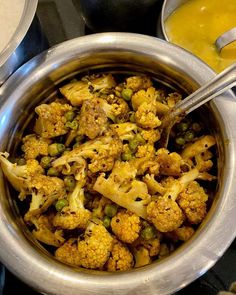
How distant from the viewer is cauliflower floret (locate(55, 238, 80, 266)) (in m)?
1.07

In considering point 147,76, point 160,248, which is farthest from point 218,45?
point 160,248

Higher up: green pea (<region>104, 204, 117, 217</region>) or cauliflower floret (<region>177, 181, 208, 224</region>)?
cauliflower floret (<region>177, 181, 208, 224</region>)

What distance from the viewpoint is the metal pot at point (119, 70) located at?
0.98m

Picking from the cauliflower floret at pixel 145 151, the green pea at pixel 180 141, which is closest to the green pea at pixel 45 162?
the cauliflower floret at pixel 145 151

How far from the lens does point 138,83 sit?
120 centimetres

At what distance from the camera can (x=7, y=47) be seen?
3.89ft

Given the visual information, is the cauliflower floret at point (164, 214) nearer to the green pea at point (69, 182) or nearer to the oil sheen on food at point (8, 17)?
the green pea at point (69, 182)

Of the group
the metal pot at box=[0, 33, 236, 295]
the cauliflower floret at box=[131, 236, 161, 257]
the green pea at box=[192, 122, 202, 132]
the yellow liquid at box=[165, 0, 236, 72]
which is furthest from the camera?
the yellow liquid at box=[165, 0, 236, 72]

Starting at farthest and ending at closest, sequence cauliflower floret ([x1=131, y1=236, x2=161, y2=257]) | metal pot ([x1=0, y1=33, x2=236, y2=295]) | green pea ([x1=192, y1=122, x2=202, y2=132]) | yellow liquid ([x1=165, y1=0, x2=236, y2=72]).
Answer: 1. yellow liquid ([x1=165, y1=0, x2=236, y2=72])
2. green pea ([x1=192, y1=122, x2=202, y2=132])
3. cauliflower floret ([x1=131, y1=236, x2=161, y2=257])
4. metal pot ([x1=0, y1=33, x2=236, y2=295])

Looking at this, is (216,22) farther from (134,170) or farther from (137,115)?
(134,170)

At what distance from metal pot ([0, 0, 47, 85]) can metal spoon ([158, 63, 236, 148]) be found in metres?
0.40

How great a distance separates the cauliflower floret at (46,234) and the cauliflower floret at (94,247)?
7 cm

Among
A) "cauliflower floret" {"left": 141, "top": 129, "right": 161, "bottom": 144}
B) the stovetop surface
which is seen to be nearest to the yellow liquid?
the stovetop surface

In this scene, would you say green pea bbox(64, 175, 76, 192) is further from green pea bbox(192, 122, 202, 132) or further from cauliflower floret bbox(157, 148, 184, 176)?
green pea bbox(192, 122, 202, 132)
